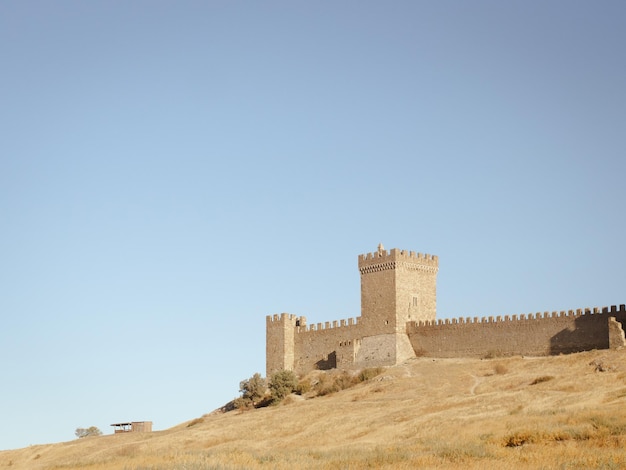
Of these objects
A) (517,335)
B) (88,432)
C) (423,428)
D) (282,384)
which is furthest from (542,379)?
(88,432)

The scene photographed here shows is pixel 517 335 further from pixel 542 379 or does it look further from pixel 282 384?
pixel 282 384

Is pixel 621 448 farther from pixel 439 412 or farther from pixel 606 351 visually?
pixel 606 351

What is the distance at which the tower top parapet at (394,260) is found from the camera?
194 feet

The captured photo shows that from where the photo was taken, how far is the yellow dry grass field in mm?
24375

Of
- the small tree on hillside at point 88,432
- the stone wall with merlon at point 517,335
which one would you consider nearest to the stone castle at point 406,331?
the stone wall with merlon at point 517,335

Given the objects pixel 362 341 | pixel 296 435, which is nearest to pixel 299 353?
pixel 362 341

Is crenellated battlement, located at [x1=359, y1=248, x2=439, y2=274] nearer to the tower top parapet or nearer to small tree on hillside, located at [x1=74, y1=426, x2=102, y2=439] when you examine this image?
the tower top parapet

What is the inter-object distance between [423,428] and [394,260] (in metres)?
24.8

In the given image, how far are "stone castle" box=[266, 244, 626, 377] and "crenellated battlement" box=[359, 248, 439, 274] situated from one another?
6cm

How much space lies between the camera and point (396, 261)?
5891 cm

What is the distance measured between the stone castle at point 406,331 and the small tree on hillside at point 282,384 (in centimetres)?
348

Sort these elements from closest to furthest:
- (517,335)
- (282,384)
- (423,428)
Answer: (423,428) → (517,335) → (282,384)

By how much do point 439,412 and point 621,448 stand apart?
579 inches

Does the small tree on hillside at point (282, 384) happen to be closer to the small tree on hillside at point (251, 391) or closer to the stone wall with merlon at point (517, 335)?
the small tree on hillside at point (251, 391)
